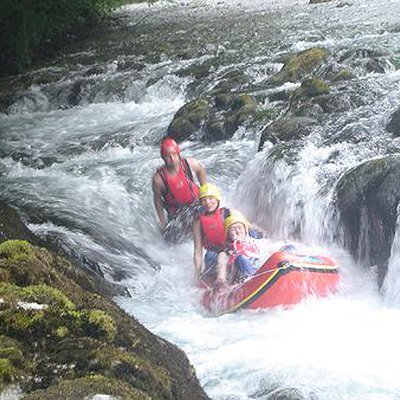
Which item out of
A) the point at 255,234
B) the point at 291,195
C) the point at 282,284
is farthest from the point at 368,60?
the point at 282,284

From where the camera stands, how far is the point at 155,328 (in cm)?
598

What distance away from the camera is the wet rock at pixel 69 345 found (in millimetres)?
2672

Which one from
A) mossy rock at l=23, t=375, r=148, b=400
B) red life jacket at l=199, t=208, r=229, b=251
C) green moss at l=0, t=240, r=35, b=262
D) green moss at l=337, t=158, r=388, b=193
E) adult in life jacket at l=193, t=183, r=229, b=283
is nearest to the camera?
mossy rock at l=23, t=375, r=148, b=400

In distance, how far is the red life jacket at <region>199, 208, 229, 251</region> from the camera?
7379 mm

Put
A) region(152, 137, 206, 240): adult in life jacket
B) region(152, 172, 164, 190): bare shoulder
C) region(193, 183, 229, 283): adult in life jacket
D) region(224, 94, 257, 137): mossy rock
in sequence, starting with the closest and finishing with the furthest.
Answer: region(193, 183, 229, 283): adult in life jacket < region(152, 137, 206, 240): adult in life jacket < region(152, 172, 164, 190): bare shoulder < region(224, 94, 257, 137): mossy rock

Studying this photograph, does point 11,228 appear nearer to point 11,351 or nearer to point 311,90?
point 11,351

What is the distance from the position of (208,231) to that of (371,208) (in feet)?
5.94

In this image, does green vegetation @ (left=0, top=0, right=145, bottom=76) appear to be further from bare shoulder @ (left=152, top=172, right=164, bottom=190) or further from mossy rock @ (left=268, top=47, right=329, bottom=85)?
bare shoulder @ (left=152, top=172, right=164, bottom=190)

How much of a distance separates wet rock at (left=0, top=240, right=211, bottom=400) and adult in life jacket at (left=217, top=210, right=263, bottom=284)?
3.07m

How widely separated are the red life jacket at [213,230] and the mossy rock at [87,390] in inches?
183

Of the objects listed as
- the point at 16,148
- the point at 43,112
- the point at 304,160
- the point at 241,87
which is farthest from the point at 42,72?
the point at 304,160

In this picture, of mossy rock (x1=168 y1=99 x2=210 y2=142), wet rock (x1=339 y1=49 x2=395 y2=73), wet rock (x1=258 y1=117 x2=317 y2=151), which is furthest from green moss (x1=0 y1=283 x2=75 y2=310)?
wet rock (x1=339 y1=49 x2=395 y2=73)

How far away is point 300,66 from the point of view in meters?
13.6

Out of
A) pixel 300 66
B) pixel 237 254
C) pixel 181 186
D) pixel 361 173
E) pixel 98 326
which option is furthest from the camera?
pixel 300 66
